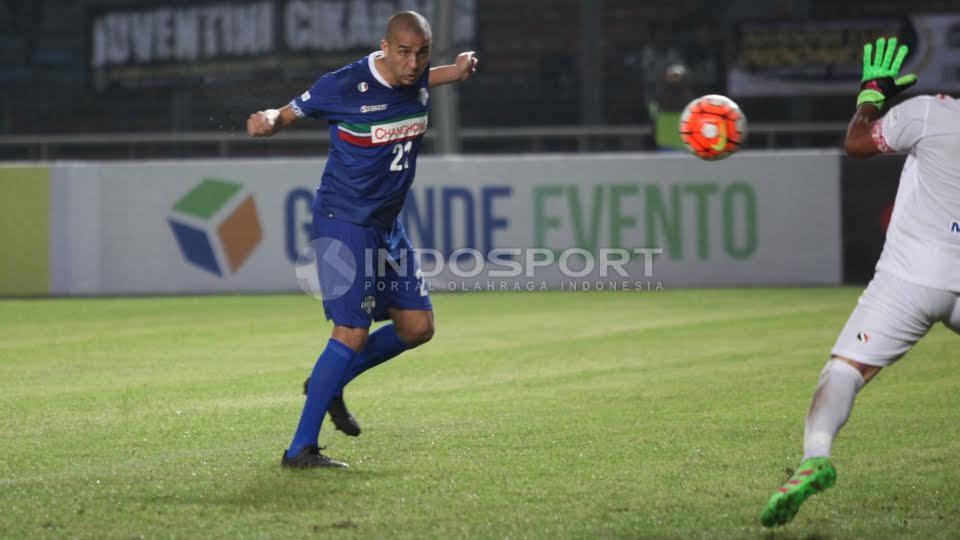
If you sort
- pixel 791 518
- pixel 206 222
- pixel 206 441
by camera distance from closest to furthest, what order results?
pixel 791 518, pixel 206 441, pixel 206 222

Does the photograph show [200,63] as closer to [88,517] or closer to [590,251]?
[590,251]

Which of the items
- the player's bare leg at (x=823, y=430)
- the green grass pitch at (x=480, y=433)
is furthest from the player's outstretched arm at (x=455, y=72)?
the player's bare leg at (x=823, y=430)

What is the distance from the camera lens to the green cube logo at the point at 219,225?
1534cm

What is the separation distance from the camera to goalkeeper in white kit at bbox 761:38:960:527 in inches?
202

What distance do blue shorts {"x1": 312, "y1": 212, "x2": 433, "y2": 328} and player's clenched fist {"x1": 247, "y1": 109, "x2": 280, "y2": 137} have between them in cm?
59

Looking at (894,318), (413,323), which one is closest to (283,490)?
(413,323)

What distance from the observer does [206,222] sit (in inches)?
604

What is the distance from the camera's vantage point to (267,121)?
6164 millimetres

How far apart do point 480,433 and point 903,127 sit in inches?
110

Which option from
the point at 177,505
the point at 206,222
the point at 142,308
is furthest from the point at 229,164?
the point at 177,505

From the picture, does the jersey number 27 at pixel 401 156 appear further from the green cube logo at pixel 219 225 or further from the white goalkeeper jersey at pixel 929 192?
the green cube logo at pixel 219 225

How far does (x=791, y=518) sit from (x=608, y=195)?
419 inches

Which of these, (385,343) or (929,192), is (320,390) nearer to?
(385,343)

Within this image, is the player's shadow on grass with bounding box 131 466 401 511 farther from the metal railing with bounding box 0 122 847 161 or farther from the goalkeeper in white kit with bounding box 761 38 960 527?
the metal railing with bounding box 0 122 847 161
